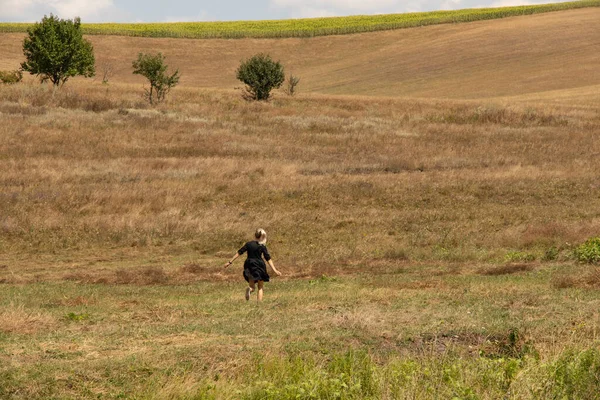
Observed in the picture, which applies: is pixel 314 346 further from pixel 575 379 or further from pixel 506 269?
pixel 506 269

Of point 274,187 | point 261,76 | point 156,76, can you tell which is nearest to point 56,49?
point 156,76

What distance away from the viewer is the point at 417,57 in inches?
4173

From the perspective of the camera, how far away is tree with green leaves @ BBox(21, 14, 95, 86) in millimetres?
65125

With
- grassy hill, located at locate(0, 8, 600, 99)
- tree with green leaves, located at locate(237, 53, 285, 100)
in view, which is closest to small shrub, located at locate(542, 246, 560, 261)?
tree with green leaves, located at locate(237, 53, 285, 100)

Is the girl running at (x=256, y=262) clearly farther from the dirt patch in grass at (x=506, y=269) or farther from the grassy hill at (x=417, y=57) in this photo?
the grassy hill at (x=417, y=57)

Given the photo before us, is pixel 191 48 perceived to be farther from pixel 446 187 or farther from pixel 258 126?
pixel 446 187

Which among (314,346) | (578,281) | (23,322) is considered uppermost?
(314,346)

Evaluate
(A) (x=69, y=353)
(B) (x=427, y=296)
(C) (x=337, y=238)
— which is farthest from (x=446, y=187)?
(A) (x=69, y=353)

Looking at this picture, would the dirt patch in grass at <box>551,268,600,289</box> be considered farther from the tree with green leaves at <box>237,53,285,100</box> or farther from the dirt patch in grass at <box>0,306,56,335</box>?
the tree with green leaves at <box>237,53,285,100</box>

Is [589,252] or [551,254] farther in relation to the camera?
[551,254]

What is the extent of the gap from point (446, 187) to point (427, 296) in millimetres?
18709

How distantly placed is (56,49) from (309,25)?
231 feet

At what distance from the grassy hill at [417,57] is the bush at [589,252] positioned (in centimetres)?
6268

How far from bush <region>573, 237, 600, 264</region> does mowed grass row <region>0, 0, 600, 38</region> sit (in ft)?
353
